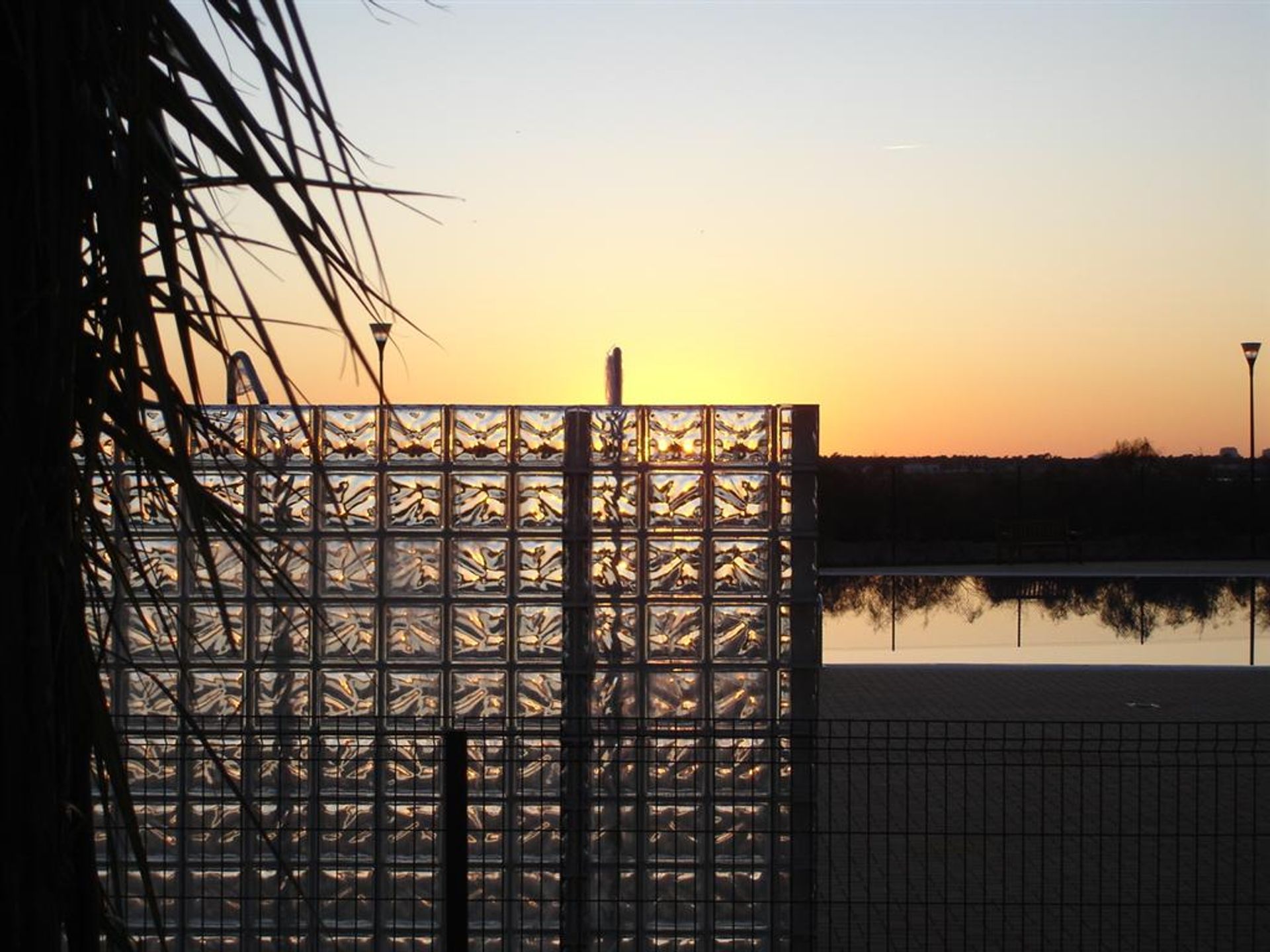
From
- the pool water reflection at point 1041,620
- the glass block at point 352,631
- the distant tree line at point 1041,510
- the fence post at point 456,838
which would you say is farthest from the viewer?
the distant tree line at point 1041,510

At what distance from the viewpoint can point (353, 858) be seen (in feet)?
18.6

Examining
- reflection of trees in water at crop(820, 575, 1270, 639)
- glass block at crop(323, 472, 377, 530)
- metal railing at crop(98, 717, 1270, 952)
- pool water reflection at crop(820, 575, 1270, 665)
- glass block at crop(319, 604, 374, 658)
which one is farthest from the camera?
reflection of trees in water at crop(820, 575, 1270, 639)

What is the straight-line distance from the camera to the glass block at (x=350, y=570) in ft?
19.1

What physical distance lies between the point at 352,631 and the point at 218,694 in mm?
550

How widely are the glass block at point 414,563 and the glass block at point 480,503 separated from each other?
5.3 inches

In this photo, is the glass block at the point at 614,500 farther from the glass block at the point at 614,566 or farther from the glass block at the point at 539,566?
the glass block at the point at 539,566

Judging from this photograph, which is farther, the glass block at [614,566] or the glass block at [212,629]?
the glass block at [614,566]

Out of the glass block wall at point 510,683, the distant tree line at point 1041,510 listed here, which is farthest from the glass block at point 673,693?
the distant tree line at point 1041,510

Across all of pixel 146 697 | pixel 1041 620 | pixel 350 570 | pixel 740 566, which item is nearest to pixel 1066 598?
pixel 1041 620

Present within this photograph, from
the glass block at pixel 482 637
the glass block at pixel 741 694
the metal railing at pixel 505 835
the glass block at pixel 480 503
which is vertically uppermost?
the glass block at pixel 480 503

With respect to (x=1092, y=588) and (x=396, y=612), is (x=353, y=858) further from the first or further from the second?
(x=1092, y=588)

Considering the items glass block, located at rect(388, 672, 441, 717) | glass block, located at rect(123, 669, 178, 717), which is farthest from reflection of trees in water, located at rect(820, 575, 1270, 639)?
glass block, located at rect(123, 669, 178, 717)

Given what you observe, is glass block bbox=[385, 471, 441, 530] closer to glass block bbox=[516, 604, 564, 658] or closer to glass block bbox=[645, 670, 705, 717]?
glass block bbox=[516, 604, 564, 658]

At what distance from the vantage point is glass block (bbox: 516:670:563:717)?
5.81 meters
